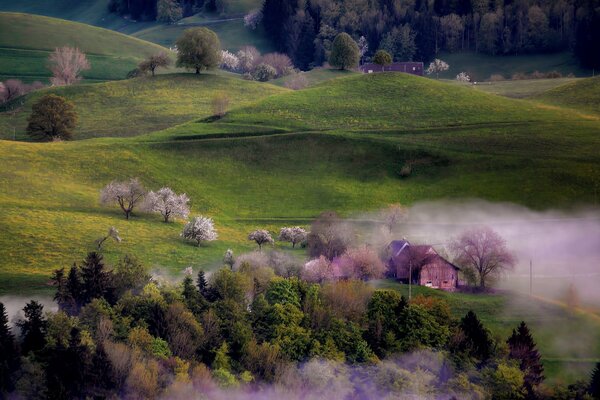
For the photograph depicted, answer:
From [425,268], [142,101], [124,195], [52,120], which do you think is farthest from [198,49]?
[425,268]

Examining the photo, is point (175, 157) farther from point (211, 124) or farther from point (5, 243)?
point (5, 243)

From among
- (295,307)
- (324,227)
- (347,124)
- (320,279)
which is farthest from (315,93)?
(295,307)

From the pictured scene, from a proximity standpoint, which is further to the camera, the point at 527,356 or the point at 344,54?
the point at 344,54

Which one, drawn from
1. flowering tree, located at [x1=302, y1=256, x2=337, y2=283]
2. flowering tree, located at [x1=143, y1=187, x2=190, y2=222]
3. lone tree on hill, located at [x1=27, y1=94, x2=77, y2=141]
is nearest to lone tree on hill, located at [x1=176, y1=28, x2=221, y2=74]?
lone tree on hill, located at [x1=27, y1=94, x2=77, y2=141]

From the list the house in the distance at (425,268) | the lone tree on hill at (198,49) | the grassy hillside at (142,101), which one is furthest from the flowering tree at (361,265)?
the lone tree on hill at (198,49)

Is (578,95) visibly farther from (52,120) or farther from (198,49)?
(52,120)
